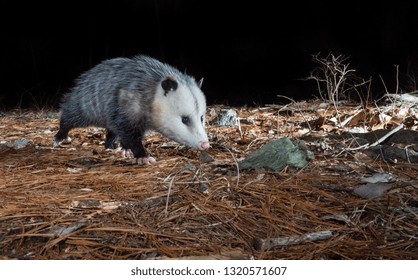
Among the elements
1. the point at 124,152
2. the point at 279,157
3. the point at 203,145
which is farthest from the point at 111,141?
the point at 279,157

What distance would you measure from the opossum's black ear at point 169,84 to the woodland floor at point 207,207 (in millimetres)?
249

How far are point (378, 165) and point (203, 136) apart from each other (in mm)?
604

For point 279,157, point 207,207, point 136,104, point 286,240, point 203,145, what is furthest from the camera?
point 136,104

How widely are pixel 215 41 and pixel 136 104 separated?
1.68 meters

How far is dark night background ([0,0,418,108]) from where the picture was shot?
3.08 meters

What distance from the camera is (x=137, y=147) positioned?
206cm

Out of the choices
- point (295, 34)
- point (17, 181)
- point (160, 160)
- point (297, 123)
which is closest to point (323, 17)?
point (295, 34)

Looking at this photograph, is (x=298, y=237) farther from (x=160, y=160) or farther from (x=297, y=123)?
(x=297, y=123)

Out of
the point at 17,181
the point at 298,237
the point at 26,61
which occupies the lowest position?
the point at 26,61

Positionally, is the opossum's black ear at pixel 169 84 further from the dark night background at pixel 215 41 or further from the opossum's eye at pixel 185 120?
the dark night background at pixel 215 41

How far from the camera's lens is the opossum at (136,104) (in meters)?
1.97

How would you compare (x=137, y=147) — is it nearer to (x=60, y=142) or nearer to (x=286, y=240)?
(x=60, y=142)

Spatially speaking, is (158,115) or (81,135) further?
(81,135)
